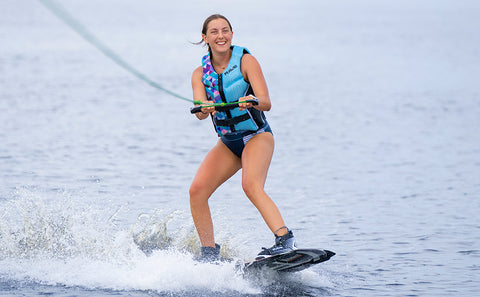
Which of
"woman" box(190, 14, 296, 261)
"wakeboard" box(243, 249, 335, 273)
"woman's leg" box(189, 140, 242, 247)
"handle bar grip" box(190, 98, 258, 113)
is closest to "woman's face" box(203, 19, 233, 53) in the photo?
"woman" box(190, 14, 296, 261)

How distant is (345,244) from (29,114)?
35.3 ft

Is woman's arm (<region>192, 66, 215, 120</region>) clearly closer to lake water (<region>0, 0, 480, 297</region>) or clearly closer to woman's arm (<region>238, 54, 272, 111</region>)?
woman's arm (<region>238, 54, 272, 111</region>)

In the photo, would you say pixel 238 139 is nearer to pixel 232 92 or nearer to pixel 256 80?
pixel 232 92

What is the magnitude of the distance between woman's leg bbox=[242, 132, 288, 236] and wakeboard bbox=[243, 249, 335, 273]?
8.2 inches

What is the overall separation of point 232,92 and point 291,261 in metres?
1.36

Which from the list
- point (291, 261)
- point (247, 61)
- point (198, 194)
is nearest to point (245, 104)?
point (247, 61)

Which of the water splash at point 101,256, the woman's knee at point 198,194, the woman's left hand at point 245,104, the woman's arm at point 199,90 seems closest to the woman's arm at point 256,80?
the woman's left hand at point 245,104

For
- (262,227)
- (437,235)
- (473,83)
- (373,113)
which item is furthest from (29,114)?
(473,83)

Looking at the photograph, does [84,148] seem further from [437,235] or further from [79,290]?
[79,290]

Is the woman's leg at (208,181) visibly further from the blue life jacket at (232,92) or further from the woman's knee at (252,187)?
the woman's knee at (252,187)

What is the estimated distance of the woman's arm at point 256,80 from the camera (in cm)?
634

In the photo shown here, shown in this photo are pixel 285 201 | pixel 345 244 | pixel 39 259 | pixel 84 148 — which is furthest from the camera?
pixel 84 148

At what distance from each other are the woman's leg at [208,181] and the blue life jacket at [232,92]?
204 mm

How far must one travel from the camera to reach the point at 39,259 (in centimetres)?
699
